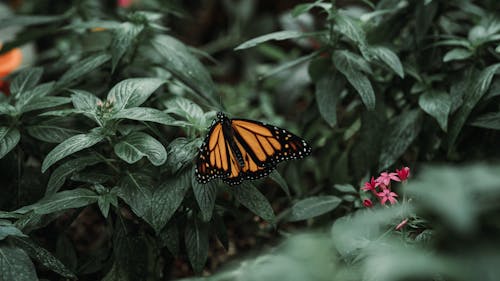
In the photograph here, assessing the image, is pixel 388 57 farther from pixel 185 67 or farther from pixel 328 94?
pixel 185 67

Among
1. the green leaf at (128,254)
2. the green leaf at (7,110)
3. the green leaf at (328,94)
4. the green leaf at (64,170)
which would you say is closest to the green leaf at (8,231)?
the green leaf at (64,170)

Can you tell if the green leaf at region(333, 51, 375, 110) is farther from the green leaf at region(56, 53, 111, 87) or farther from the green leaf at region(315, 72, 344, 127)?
the green leaf at region(56, 53, 111, 87)

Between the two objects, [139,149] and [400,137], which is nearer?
[139,149]

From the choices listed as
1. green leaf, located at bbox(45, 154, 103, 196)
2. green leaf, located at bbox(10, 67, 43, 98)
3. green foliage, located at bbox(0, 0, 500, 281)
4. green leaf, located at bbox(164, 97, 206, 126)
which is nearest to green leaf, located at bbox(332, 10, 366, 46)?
green foliage, located at bbox(0, 0, 500, 281)

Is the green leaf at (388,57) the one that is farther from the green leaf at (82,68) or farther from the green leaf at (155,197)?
the green leaf at (82,68)

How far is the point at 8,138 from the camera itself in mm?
1475

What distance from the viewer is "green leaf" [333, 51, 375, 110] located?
1.66 metres

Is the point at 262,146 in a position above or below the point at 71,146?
below

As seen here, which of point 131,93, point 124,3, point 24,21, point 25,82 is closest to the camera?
point 131,93

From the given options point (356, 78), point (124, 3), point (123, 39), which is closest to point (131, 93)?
point (123, 39)

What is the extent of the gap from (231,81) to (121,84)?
2.19 m

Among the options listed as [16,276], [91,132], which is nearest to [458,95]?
[91,132]

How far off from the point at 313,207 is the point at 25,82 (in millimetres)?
1061

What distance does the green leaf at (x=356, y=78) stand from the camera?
1663 millimetres
